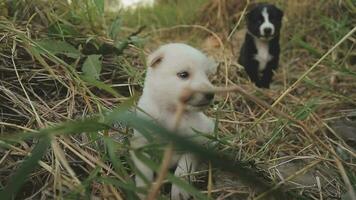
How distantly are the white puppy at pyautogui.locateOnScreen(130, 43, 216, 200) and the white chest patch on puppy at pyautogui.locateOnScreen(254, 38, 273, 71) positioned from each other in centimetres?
210

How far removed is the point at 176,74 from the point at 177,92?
0.07 m

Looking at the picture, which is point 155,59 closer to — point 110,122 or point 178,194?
point 110,122

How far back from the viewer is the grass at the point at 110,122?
5.57 feet

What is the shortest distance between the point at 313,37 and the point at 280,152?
2645mm

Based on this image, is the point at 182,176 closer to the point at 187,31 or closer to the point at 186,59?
the point at 186,59

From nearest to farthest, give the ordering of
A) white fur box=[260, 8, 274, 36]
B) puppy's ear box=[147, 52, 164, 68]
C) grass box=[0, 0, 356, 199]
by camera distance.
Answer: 1. grass box=[0, 0, 356, 199]
2. puppy's ear box=[147, 52, 164, 68]
3. white fur box=[260, 8, 274, 36]

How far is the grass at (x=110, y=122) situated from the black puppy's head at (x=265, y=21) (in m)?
0.33

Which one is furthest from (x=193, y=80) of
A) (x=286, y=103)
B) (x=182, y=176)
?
(x=286, y=103)

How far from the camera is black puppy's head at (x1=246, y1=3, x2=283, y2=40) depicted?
13.4ft

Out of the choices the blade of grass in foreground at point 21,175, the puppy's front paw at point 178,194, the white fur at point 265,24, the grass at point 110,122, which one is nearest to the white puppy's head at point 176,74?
the grass at point 110,122

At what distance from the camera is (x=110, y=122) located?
1.86 m

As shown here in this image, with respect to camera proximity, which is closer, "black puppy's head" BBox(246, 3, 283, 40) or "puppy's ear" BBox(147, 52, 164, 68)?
"puppy's ear" BBox(147, 52, 164, 68)

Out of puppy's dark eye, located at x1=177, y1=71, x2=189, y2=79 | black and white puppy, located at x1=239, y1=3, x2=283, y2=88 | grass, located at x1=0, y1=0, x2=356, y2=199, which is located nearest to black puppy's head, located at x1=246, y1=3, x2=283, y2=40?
black and white puppy, located at x1=239, y1=3, x2=283, y2=88

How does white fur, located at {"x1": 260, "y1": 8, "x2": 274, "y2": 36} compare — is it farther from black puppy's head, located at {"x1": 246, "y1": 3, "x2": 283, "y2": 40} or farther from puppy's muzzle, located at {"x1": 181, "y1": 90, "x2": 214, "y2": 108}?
puppy's muzzle, located at {"x1": 181, "y1": 90, "x2": 214, "y2": 108}
